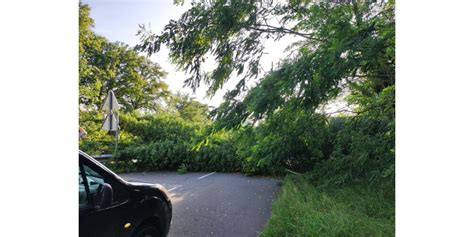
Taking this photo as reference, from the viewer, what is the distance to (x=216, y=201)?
1.77 metres

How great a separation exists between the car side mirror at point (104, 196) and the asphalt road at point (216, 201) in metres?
0.32

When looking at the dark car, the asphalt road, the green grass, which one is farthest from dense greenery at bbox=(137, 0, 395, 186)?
the dark car

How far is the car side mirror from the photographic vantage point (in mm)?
922

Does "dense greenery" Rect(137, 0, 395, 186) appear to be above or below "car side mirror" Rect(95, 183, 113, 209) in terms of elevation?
above

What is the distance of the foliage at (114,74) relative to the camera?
1.21 metres

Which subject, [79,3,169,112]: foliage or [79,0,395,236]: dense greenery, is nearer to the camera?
[79,3,169,112]: foliage

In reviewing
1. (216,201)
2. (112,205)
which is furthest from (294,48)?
(112,205)

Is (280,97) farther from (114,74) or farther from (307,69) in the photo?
(114,74)

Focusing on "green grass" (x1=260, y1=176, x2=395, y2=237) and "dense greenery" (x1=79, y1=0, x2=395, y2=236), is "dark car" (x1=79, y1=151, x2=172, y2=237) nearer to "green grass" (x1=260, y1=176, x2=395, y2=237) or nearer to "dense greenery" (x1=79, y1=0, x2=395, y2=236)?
"dense greenery" (x1=79, y1=0, x2=395, y2=236)

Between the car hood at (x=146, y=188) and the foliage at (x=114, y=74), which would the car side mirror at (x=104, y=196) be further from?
the foliage at (x=114, y=74)

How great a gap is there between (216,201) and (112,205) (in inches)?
34.8

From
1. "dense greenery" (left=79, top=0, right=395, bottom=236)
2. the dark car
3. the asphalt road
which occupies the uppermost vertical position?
"dense greenery" (left=79, top=0, right=395, bottom=236)

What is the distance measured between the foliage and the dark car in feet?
1.07
